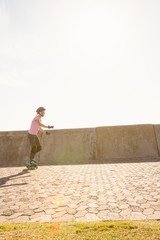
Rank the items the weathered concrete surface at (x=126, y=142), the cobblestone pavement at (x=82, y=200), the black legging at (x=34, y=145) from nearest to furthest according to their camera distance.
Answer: the cobblestone pavement at (x=82, y=200)
the black legging at (x=34, y=145)
the weathered concrete surface at (x=126, y=142)

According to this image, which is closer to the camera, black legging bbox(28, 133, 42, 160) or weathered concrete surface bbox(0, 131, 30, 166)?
black legging bbox(28, 133, 42, 160)

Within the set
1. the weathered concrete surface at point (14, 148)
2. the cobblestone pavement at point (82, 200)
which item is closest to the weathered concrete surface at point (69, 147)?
the weathered concrete surface at point (14, 148)

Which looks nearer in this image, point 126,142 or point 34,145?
point 34,145

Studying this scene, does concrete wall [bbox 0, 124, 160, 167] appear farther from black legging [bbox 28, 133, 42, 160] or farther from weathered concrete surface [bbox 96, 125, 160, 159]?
black legging [bbox 28, 133, 42, 160]

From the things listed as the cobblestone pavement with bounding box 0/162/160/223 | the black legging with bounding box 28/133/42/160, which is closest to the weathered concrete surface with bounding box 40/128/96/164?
the black legging with bounding box 28/133/42/160

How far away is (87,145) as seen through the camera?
29.9ft

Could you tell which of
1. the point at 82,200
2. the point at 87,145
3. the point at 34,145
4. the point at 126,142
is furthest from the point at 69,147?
the point at 82,200

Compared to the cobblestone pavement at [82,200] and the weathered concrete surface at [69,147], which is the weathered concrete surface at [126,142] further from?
the cobblestone pavement at [82,200]

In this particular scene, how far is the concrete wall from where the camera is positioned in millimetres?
8703

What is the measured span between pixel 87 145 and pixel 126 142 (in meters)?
1.57

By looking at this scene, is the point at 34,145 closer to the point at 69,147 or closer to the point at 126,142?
the point at 69,147

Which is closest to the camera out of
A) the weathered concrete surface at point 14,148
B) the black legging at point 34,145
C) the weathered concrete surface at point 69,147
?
the black legging at point 34,145

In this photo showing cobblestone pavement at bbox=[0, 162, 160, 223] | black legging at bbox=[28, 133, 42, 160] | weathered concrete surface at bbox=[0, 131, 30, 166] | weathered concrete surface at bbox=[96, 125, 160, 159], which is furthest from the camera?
weathered concrete surface at bbox=[0, 131, 30, 166]

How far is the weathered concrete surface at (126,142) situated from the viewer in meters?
8.64
